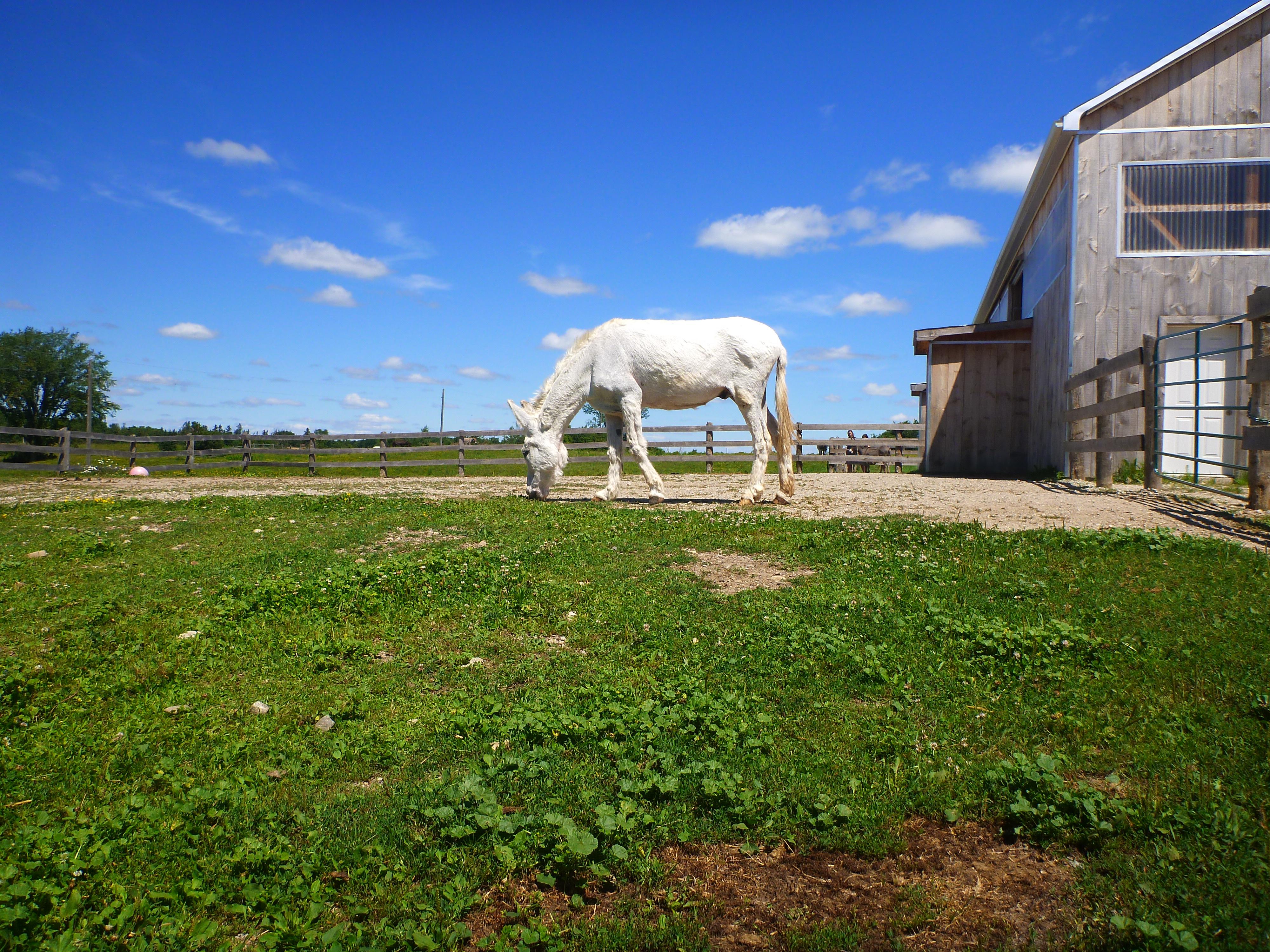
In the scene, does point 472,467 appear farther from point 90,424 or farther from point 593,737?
point 90,424

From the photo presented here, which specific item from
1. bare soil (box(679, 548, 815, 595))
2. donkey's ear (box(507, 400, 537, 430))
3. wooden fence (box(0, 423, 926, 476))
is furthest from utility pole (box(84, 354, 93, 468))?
bare soil (box(679, 548, 815, 595))

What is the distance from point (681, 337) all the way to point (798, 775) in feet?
29.3

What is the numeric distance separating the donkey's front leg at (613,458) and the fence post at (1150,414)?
25.1ft

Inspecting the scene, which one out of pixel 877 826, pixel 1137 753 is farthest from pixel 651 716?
pixel 1137 753

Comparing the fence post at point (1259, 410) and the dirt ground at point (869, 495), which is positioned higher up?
the fence post at point (1259, 410)

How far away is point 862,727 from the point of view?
327 centimetres

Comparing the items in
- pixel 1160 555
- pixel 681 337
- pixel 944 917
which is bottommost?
pixel 944 917

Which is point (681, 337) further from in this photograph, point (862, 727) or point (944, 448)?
→ point (944, 448)

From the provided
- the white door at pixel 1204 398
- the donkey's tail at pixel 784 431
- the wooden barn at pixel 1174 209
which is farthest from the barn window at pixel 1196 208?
the donkey's tail at pixel 784 431

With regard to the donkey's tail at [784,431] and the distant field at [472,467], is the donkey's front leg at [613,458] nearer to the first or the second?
the donkey's tail at [784,431]

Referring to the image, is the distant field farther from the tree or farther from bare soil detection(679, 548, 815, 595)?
the tree

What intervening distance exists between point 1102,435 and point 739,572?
29.7 feet

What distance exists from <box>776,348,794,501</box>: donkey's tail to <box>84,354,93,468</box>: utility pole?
24.0m

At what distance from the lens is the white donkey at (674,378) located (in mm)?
11188
